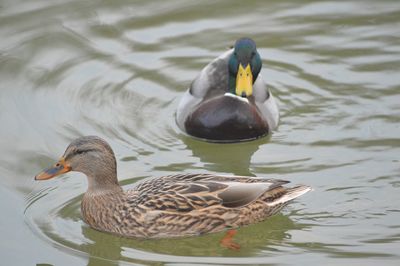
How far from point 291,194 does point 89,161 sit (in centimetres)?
164

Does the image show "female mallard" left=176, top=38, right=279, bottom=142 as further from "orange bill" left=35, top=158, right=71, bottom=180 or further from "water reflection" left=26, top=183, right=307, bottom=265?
"orange bill" left=35, top=158, right=71, bottom=180

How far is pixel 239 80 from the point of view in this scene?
10.5 meters

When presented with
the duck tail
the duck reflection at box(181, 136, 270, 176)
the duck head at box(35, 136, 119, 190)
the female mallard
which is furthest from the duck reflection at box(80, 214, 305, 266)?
the female mallard

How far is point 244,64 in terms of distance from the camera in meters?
10.4

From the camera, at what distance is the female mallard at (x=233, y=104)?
1038cm

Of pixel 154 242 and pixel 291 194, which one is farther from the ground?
pixel 291 194

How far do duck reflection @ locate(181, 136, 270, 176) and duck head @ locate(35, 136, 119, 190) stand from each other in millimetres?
1517

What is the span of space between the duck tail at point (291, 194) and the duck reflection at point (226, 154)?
1037 millimetres

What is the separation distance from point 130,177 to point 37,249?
4.83 feet

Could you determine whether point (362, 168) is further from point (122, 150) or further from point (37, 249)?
point (37, 249)

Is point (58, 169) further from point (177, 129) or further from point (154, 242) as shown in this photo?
point (177, 129)

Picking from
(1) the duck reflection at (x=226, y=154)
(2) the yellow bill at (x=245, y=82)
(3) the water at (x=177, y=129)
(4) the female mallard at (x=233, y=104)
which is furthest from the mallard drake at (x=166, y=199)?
(2) the yellow bill at (x=245, y=82)

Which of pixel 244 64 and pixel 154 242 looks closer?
pixel 154 242

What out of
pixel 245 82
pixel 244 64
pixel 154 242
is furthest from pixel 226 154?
pixel 154 242
